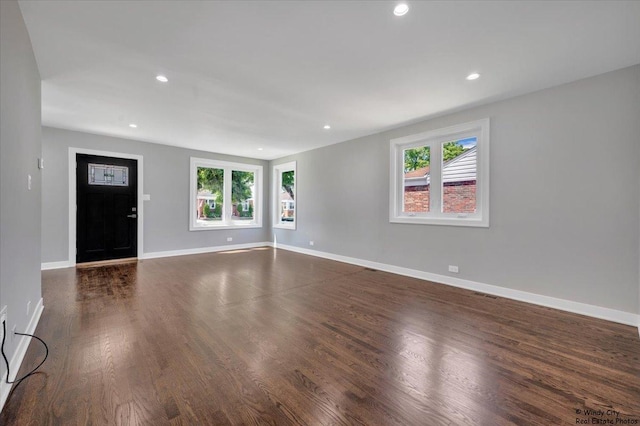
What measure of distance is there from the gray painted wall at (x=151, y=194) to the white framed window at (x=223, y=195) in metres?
0.16

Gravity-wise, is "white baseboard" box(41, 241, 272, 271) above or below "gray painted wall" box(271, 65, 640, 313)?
below

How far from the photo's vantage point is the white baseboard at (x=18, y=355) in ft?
5.17

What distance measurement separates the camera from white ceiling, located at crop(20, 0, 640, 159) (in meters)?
1.98

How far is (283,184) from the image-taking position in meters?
7.75

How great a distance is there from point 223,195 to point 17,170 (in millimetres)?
5266

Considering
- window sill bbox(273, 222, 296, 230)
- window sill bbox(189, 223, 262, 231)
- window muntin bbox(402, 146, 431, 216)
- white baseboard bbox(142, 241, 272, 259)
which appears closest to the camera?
window muntin bbox(402, 146, 431, 216)

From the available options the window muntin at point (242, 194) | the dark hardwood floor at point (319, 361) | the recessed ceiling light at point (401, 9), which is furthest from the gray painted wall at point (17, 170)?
the window muntin at point (242, 194)

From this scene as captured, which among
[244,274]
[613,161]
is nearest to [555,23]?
[613,161]

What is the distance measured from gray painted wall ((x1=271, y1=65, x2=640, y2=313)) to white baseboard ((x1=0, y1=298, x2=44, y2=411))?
178 inches

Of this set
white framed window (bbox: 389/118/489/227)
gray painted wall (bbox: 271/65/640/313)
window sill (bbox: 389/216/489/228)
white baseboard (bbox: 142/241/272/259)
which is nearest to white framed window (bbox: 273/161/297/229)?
white baseboard (bbox: 142/241/272/259)

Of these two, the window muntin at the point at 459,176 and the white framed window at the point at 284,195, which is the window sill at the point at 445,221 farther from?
the white framed window at the point at 284,195

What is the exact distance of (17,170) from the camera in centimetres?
200

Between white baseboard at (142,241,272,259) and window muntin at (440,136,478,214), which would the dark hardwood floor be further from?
white baseboard at (142,241,272,259)

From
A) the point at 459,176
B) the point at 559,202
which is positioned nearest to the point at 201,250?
the point at 459,176
